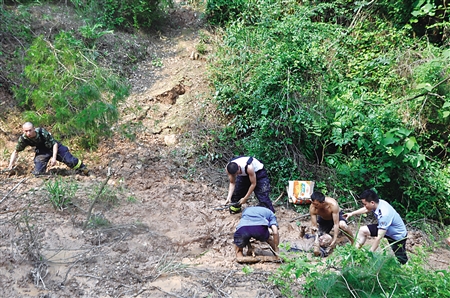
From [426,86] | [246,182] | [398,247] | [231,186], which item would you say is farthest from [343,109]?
[398,247]

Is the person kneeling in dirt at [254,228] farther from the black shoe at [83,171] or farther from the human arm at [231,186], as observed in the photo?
the black shoe at [83,171]

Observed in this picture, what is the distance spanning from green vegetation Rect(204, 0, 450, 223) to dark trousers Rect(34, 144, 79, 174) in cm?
262

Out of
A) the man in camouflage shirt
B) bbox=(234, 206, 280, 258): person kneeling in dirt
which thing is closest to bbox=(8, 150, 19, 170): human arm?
the man in camouflage shirt

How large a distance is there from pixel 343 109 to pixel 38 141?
4851 mm

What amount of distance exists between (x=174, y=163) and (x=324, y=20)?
500 centimetres

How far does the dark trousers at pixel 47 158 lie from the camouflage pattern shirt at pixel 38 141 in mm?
96

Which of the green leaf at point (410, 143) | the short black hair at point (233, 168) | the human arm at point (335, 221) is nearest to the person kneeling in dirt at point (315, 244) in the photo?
the human arm at point (335, 221)

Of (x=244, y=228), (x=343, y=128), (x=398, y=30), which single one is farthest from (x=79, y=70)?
(x=398, y=30)

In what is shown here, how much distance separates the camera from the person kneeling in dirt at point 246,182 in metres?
5.79

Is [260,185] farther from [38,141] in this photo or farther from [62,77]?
[62,77]

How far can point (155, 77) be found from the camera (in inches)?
339

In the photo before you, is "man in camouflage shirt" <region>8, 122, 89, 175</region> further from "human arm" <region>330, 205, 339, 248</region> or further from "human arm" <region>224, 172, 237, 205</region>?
"human arm" <region>330, 205, 339, 248</region>

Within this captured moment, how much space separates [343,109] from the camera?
23.1 feet

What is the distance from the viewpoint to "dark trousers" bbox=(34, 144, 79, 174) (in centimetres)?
631
